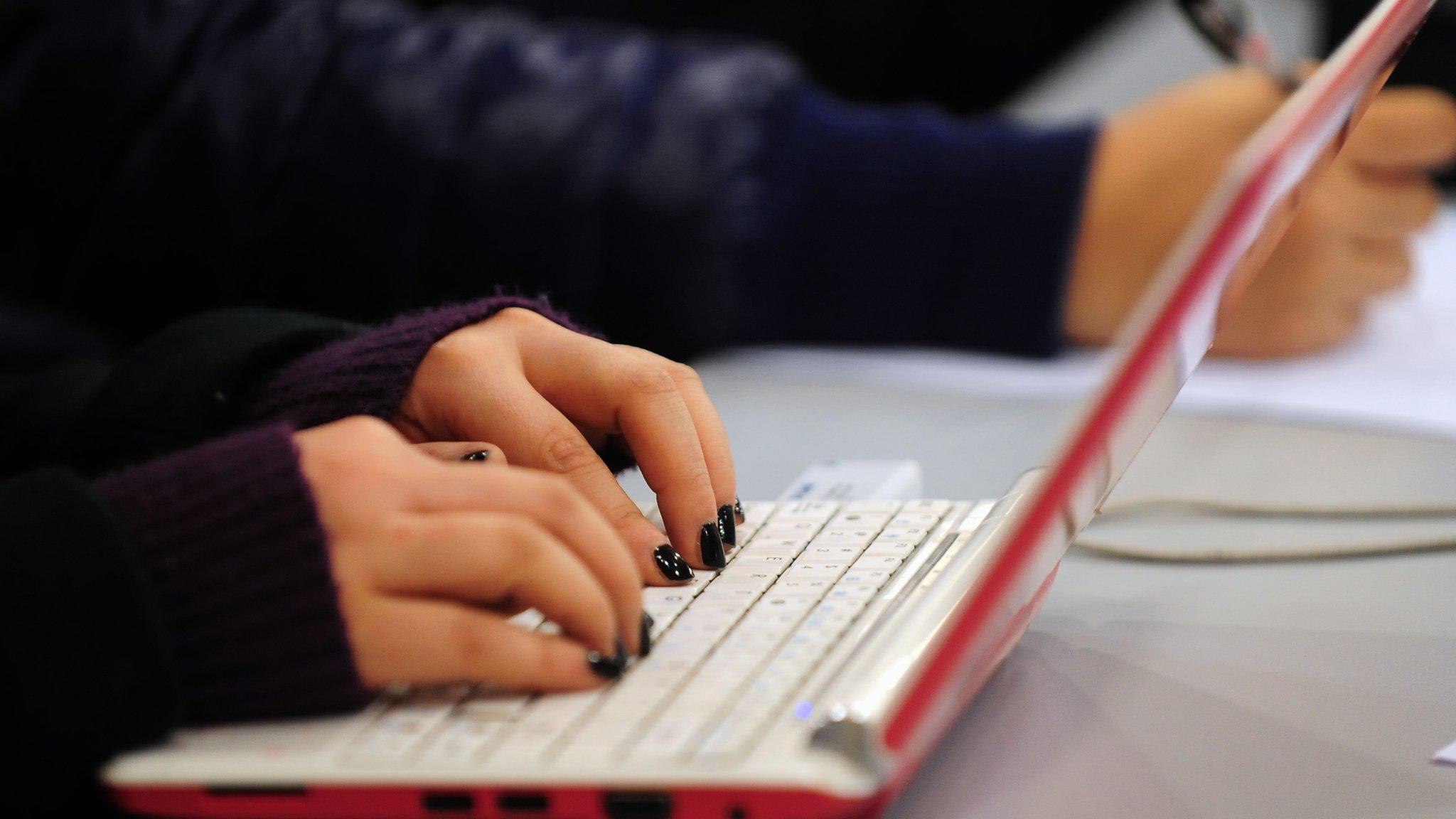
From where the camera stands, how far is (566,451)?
0.40 m

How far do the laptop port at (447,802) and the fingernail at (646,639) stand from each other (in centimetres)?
6

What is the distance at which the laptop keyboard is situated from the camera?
0.94ft

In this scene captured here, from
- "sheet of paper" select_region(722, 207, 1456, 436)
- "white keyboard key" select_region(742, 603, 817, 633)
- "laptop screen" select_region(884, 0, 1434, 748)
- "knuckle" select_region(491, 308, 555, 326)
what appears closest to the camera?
"laptop screen" select_region(884, 0, 1434, 748)

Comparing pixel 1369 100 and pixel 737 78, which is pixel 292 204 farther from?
pixel 1369 100

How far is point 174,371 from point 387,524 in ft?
0.71

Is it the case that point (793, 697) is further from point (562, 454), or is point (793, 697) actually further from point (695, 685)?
point (562, 454)

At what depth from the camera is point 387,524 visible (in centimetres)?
32

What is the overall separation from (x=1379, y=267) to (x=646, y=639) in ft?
2.10

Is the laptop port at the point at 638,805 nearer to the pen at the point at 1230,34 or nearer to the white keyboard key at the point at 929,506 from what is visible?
the white keyboard key at the point at 929,506

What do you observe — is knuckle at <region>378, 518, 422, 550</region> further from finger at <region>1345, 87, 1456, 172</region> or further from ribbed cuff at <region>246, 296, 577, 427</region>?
finger at <region>1345, 87, 1456, 172</region>

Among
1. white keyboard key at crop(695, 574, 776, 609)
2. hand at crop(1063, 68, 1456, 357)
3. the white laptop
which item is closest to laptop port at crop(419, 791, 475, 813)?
the white laptop

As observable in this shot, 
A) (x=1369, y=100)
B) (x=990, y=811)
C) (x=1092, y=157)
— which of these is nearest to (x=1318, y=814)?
(x=990, y=811)

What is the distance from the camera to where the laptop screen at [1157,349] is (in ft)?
0.79

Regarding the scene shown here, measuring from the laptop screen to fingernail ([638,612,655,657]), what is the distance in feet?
0.29
